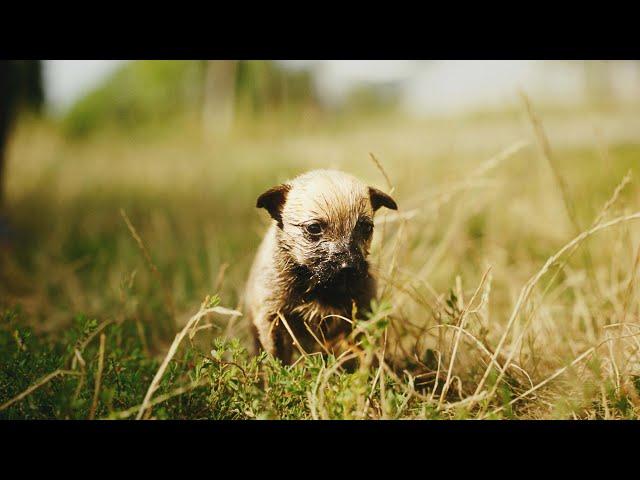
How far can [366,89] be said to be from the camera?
6594mm

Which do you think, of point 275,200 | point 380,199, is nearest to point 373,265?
point 380,199

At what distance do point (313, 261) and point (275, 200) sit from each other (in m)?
0.34

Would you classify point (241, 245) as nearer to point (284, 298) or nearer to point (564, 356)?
point (284, 298)

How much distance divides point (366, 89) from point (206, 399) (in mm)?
5151

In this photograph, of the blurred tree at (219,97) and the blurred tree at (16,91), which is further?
the blurred tree at (219,97)

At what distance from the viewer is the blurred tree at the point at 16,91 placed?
5.21 metres

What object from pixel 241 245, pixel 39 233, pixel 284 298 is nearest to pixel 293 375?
pixel 284 298

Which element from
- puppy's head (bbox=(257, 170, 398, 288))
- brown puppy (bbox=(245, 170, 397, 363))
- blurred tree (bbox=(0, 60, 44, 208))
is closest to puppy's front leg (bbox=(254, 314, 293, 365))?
brown puppy (bbox=(245, 170, 397, 363))

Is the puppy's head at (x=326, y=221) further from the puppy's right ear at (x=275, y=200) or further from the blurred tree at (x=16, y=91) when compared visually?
the blurred tree at (x=16, y=91)

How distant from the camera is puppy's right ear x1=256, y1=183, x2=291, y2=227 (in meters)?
2.30

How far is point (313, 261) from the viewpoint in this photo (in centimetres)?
227

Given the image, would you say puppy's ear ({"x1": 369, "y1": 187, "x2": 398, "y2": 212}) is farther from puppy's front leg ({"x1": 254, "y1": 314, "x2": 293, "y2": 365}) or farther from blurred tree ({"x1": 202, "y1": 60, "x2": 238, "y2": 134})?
blurred tree ({"x1": 202, "y1": 60, "x2": 238, "y2": 134})

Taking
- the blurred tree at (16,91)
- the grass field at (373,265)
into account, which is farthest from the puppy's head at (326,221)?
the blurred tree at (16,91)

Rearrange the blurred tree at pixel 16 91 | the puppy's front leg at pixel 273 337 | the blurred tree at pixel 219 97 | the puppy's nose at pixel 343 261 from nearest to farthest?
the puppy's nose at pixel 343 261
the puppy's front leg at pixel 273 337
the blurred tree at pixel 16 91
the blurred tree at pixel 219 97
